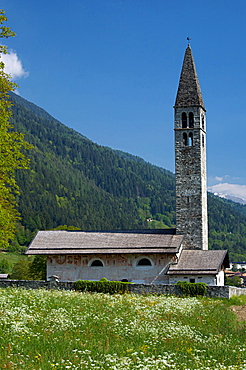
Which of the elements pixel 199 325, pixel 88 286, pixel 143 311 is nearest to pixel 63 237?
pixel 88 286

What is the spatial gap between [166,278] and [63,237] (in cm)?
921

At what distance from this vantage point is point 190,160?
1705 inches

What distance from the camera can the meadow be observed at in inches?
496

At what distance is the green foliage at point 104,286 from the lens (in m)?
32.1

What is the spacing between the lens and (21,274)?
73812 millimetres

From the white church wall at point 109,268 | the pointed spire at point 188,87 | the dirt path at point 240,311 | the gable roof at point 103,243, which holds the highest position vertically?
the pointed spire at point 188,87

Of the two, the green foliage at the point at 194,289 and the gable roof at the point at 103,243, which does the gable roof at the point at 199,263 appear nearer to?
the gable roof at the point at 103,243

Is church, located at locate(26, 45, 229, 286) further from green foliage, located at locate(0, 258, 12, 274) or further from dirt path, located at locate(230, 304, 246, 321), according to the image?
green foliage, located at locate(0, 258, 12, 274)

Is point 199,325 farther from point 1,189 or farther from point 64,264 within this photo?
point 64,264

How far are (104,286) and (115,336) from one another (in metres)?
Result: 17.5

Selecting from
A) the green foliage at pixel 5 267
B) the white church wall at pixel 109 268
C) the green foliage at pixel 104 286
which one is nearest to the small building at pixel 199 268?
the white church wall at pixel 109 268

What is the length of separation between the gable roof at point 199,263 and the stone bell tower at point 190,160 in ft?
8.07

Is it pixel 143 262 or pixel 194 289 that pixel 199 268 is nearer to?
pixel 143 262

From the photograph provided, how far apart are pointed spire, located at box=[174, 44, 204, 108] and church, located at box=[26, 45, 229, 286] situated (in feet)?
0.29
